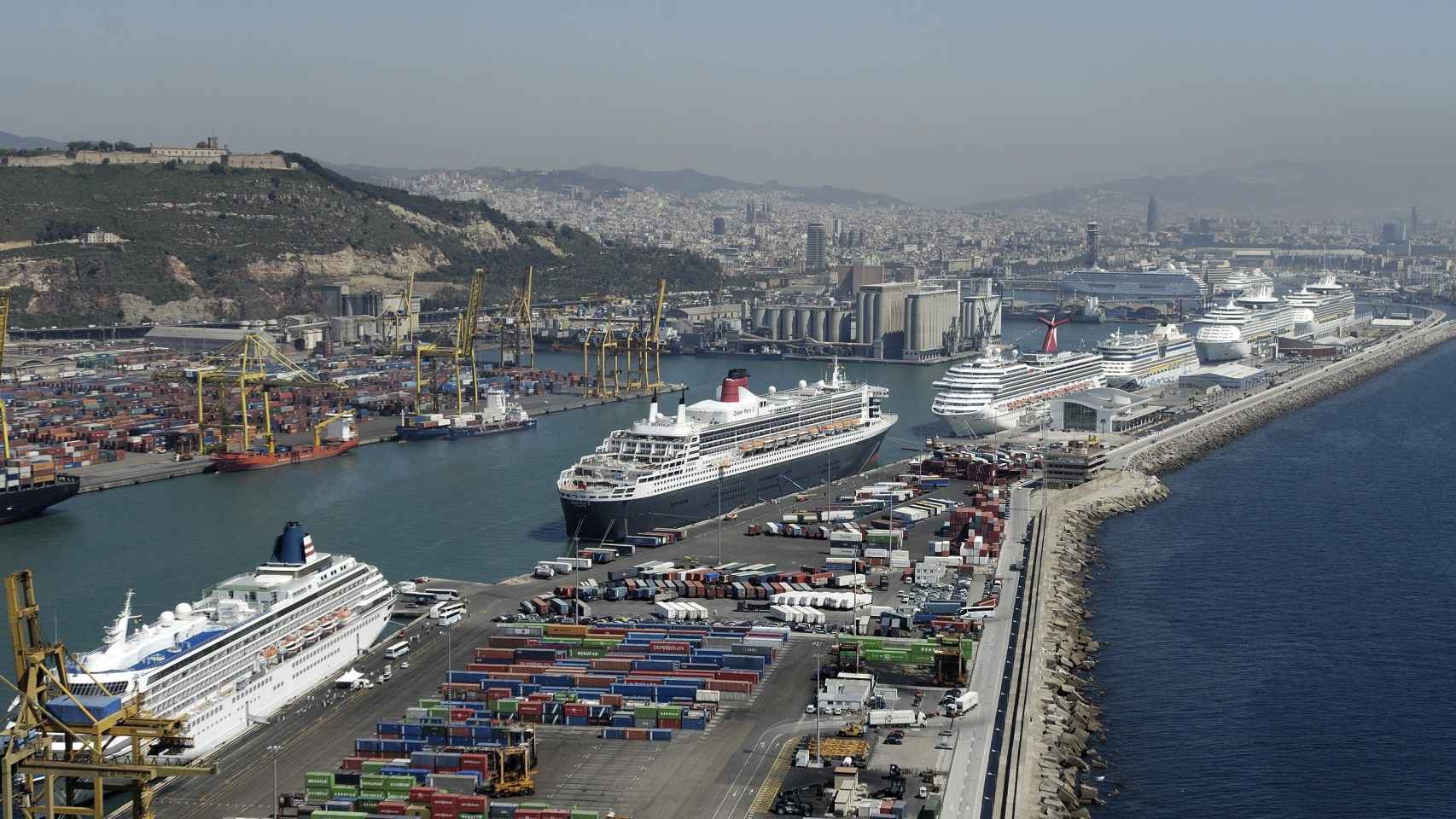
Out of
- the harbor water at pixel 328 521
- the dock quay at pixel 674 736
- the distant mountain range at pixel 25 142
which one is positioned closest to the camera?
the dock quay at pixel 674 736

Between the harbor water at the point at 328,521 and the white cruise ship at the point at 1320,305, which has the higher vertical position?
the white cruise ship at the point at 1320,305

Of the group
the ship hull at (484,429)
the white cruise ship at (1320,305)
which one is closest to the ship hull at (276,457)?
the ship hull at (484,429)

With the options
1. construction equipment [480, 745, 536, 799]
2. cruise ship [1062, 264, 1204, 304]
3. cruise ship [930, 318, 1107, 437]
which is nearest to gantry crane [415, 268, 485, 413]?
cruise ship [930, 318, 1107, 437]

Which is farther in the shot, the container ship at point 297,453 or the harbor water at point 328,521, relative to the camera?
the container ship at point 297,453

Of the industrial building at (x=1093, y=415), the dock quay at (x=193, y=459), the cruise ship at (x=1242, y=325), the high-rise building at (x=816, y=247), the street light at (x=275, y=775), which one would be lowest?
the dock quay at (x=193, y=459)

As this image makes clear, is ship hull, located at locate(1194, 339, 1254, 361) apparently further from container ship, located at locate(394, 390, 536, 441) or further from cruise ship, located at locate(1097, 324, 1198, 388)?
container ship, located at locate(394, 390, 536, 441)

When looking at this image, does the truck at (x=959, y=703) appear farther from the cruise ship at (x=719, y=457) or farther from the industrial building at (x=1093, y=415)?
the industrial building at (x=1093, y=415)

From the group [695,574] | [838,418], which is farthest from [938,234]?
[695,574]

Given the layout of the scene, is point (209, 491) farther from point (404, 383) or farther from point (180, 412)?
point (404, 383)
